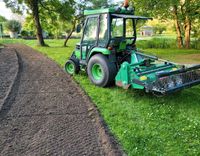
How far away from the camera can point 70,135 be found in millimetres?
3941

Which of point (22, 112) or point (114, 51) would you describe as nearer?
point (22, 112)

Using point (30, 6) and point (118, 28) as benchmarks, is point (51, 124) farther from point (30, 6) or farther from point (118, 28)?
point (30, 6)

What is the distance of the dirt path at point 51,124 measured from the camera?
3.53 m

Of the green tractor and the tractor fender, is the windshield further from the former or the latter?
the tractor fender

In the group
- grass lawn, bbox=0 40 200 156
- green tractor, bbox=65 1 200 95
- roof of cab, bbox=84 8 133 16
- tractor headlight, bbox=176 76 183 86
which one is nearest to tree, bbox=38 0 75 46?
green tractor, bbox=65 1 200 95

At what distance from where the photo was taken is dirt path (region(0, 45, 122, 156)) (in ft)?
11.6

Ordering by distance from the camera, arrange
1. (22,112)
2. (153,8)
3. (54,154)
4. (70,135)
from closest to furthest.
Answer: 1. (54,154)
2. (70,135)
3. (22,112)
4. (153,8)

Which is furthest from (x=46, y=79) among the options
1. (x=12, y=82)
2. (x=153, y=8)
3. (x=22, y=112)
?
(x=153, y=8)

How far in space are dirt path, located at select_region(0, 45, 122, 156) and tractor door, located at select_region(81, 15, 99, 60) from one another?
3.81 feet

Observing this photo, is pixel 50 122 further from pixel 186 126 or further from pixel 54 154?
pixel 186 126

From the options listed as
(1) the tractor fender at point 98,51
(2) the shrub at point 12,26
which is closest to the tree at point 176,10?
(1) the tractor fender at point 98,51

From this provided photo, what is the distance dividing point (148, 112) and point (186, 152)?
1.51 m

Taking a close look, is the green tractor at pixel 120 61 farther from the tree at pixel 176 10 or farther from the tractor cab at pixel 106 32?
the tree at pixel 176 10

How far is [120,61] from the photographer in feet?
22.0
